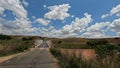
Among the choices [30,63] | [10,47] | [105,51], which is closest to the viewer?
[105,51]

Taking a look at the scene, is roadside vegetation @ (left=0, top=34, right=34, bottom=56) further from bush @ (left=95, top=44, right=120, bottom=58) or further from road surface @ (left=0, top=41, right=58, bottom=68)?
bush @ (left=95, top=44, right=120, bottom=58)

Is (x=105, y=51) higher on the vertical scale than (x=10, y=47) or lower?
lower

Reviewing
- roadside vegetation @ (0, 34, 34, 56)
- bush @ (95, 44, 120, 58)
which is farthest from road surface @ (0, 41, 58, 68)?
roadside vegetation @ (0, 34, 34, 56)

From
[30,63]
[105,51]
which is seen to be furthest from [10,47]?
[105,51]

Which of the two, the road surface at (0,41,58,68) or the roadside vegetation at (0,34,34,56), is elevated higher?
the roadside vegetation at (0,34,34,56)

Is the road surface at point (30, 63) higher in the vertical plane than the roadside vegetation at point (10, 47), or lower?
lower

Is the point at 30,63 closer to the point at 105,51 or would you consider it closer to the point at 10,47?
the point at 105,51

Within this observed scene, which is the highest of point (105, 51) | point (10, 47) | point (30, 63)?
point (10, 47)

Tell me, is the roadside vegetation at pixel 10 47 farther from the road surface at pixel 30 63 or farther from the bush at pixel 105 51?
the bush at pixel 105 51

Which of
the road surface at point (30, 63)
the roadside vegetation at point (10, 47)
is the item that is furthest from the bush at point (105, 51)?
the roadside vegetation at point (10, 47)

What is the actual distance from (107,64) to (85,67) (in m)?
3.33

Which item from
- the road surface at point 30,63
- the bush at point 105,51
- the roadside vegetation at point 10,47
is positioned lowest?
the road surface at point 30,63

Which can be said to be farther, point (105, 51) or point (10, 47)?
point (10, 47)

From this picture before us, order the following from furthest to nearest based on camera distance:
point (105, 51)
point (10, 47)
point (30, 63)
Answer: point (10, 47) → point (30, 63) → point (105, 51)
